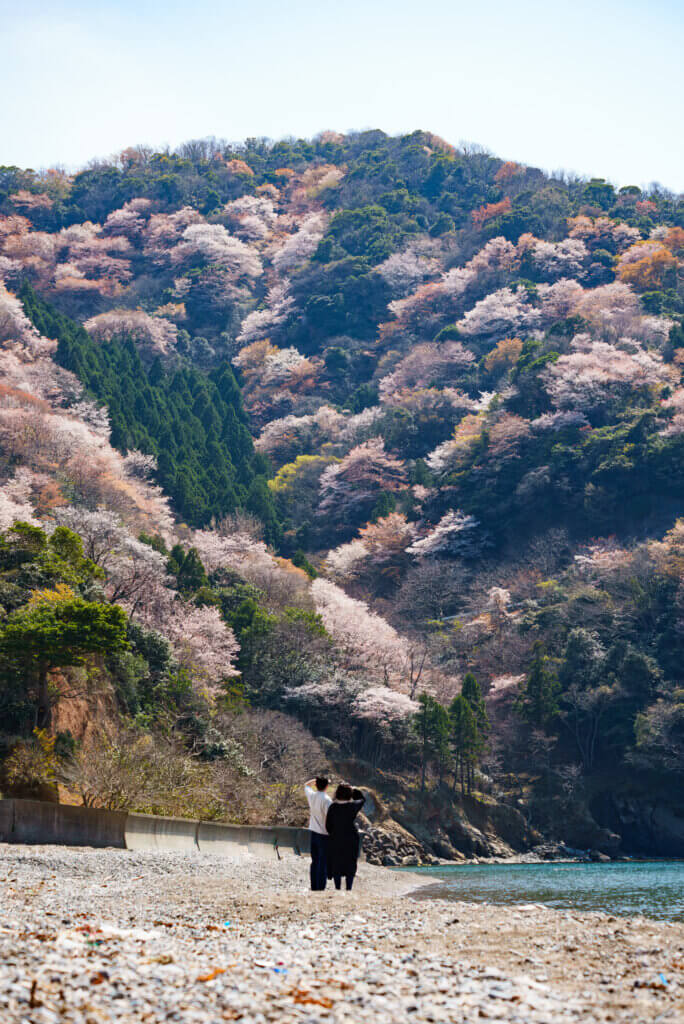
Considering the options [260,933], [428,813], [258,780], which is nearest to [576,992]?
[260,933]

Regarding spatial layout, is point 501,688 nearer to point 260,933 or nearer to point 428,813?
point 428,813

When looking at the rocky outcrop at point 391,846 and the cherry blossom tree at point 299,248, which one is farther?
the cherry blossom tree at point 299,248

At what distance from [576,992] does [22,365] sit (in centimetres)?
5102

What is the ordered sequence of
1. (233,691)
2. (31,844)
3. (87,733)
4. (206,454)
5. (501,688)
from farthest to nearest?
(206,454) < (501,688) < (233,691) < (87,733) < (31,844)

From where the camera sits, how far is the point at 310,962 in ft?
18.0

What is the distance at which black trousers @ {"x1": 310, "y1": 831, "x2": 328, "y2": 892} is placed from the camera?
957cm

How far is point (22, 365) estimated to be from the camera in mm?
50656

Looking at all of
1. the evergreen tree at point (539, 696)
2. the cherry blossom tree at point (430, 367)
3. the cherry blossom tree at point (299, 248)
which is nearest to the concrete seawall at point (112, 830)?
the evergreen tree at point (539, 696)

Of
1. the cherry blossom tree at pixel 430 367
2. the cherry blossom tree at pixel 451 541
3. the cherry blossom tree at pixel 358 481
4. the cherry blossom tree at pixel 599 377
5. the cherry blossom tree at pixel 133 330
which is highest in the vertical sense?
the cherry blossom tree at pixel 133 330

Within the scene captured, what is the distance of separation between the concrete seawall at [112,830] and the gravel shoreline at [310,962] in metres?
4.87

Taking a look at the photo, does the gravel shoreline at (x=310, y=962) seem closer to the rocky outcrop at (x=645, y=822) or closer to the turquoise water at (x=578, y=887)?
the turquoise water at (x=578, y=887)

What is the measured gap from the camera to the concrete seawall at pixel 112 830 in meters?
14.3

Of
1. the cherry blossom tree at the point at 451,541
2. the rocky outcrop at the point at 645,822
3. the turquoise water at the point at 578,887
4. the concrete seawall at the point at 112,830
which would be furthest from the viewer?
the cherry blossom tree at the point at 451,541

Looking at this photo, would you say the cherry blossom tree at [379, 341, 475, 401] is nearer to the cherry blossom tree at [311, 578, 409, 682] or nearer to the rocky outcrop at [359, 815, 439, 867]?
the cherry blossom tree at [311, 578, 409, 682]
